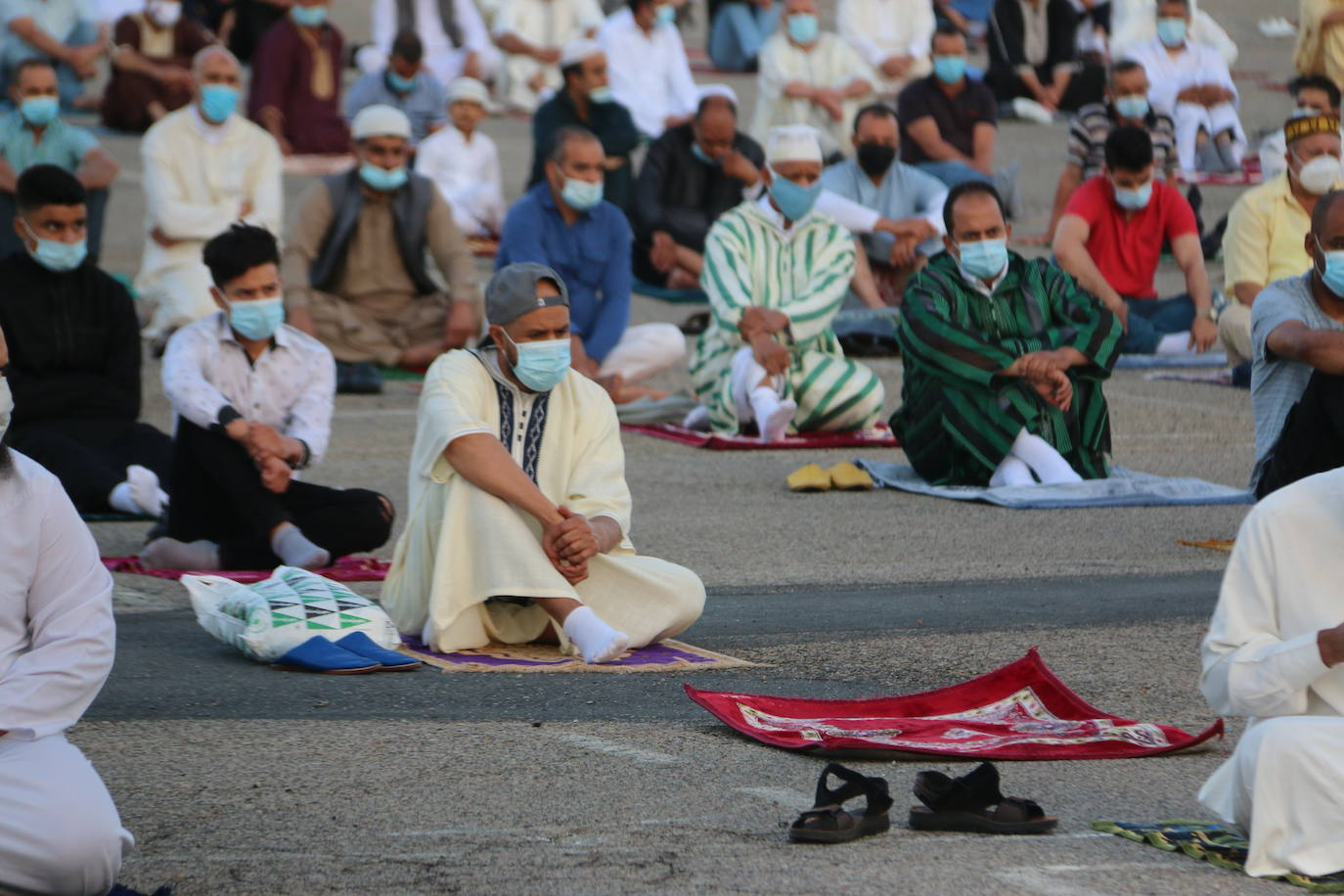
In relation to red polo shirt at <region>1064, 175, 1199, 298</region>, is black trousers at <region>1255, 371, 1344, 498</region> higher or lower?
lower

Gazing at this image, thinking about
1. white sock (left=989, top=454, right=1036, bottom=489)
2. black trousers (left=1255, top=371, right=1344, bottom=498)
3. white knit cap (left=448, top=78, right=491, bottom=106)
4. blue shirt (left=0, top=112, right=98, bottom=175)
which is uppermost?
white knit cap (left=448, top=78, right=491, bottom=106)

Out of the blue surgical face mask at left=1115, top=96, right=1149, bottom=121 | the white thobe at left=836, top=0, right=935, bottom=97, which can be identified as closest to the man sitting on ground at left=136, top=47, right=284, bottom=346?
the blue surgical face mask at left=1115, top=96, right=1149, bottom=121

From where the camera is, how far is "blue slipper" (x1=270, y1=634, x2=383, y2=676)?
17.8ft

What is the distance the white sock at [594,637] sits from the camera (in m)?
5.47

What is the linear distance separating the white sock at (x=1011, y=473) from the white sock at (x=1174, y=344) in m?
3.63

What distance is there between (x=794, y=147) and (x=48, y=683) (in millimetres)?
6964

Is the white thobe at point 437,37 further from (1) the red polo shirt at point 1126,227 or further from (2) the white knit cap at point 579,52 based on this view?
(1) the red polo shirt at point 1126,227

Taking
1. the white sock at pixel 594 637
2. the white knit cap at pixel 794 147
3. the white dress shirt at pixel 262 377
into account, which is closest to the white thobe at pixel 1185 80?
the white knit cap at pixel 794 147

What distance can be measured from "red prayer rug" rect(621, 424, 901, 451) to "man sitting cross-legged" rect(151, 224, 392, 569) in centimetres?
281

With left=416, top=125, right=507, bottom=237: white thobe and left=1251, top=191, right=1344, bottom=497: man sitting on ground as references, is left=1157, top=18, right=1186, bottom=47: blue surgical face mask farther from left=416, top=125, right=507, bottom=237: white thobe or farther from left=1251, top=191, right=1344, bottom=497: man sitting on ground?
left=1251, top=191, right=1344, bottom=497: man sitting on ground

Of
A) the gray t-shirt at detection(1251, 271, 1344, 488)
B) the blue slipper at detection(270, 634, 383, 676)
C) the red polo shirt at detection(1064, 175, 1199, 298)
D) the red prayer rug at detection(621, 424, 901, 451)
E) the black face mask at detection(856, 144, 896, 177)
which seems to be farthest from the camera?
the black face mask at detection(856, 144, 896, 177)

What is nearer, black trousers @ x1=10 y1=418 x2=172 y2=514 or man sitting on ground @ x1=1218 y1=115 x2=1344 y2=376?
black trousers @ x1=10 y1=418 x2=172 y2=514

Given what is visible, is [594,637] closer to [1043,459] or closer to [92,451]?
[92,451]

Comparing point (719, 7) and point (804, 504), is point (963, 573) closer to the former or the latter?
point (804, 504)
